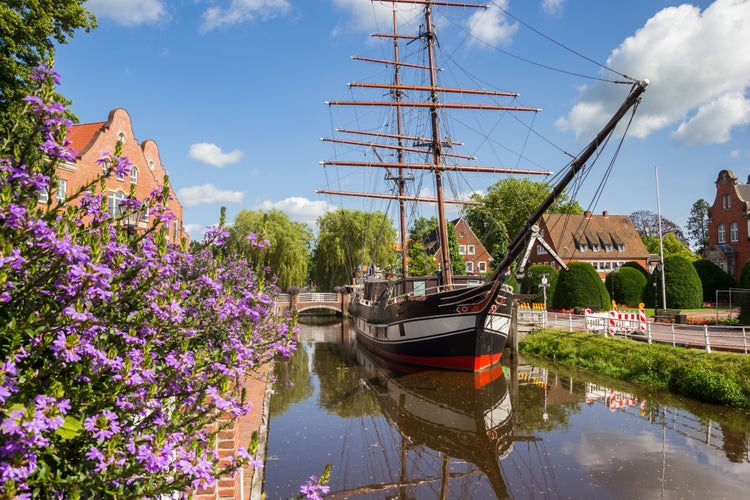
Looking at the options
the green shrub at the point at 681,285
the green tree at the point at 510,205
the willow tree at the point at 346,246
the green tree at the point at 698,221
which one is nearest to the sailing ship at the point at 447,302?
the green shrub at the point at 681,285

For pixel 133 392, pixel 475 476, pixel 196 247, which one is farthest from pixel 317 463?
pixel 133 392

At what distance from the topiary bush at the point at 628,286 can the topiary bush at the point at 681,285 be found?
3.80 m

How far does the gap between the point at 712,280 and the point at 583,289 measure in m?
11.0

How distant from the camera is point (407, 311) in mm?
21562

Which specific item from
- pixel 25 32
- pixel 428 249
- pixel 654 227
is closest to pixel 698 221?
pixel 654 227

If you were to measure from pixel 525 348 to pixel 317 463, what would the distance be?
1736 centimetres

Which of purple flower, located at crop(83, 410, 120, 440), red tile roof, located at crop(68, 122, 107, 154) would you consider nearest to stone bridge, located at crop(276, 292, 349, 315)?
red tile roof, located at crop(68, 122, 107, 154)

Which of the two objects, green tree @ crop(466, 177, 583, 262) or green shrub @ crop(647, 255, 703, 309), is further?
green tree @ crop(466, 177, 583, 262)

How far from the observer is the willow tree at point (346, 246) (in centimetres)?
5356

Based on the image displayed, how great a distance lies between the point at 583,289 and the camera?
3284cm

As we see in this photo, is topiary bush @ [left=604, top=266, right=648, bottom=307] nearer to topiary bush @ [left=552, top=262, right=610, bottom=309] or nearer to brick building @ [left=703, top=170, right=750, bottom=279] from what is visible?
topiary bush @ [left=552, top=262, right=610, bottom=309]

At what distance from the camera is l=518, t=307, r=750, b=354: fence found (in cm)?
1788

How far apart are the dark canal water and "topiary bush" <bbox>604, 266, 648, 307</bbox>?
20123mm

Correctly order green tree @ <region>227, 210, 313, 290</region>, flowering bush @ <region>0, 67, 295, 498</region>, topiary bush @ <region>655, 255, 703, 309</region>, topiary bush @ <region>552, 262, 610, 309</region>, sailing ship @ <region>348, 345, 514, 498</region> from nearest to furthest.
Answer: flowering bush @ <region>0, 67, 295, 498</region> → sailing ship @ <region>348, 345, 514, 498</region> → topiary bush @ <region>655, 255, 703, 309</region> → topiary bush @ <region>552, 262, 610, 309</region> → green tree @ <region>227, 210, 313, 290</region>
